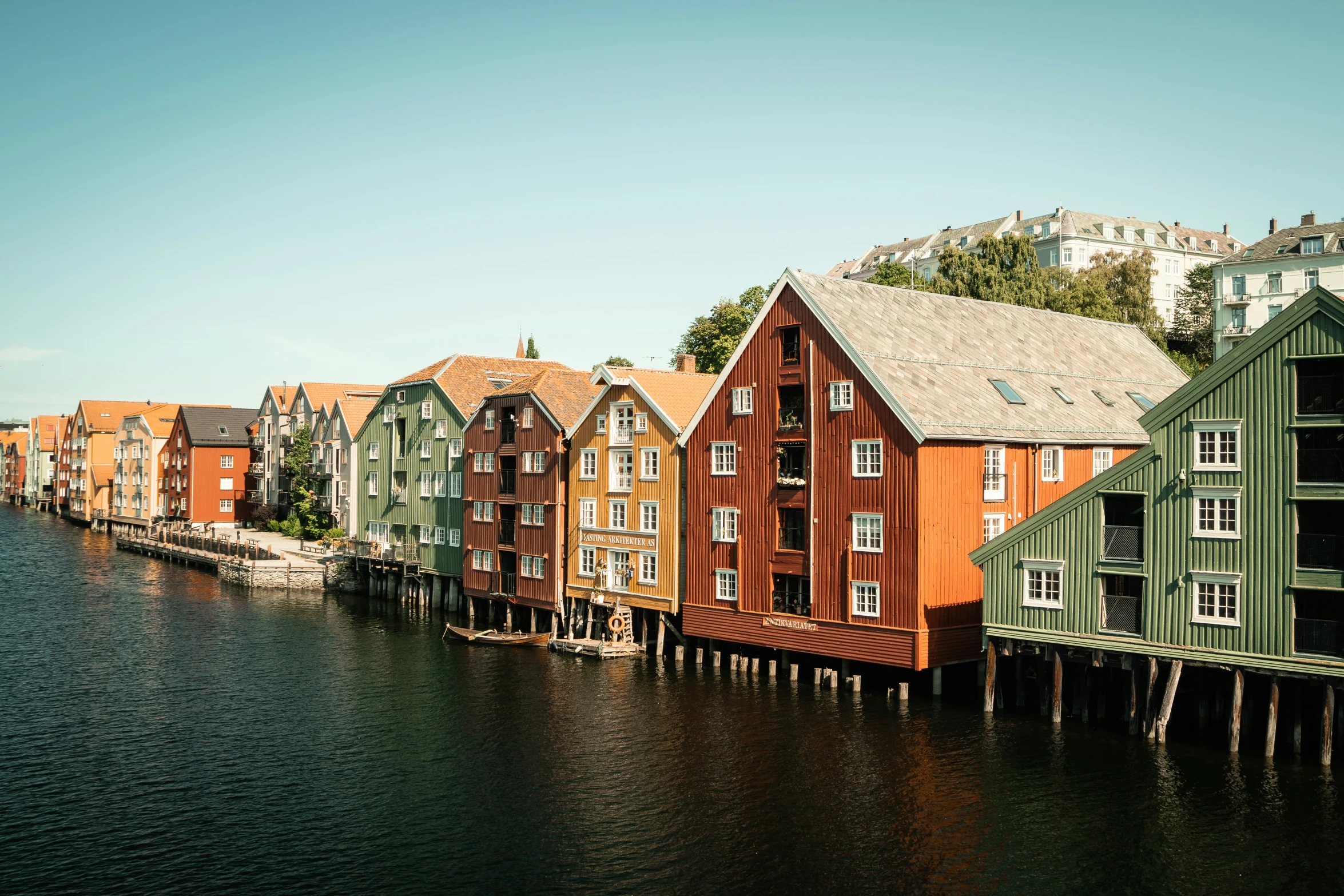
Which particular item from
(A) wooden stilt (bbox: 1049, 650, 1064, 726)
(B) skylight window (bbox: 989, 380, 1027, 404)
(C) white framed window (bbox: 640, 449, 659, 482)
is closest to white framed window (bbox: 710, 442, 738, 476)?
(C) white framed window (bbox: 640, 449, 659, 482)

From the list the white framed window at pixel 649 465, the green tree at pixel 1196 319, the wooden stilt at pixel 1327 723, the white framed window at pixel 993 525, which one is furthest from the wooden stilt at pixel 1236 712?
the green tree at pixel 1196 319

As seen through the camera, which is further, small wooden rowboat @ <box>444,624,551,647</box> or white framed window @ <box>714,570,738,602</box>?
small wooden rowboat @ <box>444,624,551,647</box>

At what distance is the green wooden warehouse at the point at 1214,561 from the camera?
37.0 metres

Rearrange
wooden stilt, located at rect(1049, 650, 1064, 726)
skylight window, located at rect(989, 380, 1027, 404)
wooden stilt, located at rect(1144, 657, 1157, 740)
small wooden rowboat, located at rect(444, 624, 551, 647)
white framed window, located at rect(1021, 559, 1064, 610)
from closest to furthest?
1. wooden stilt, located at rect(1144, 657, 1157, 740)
2. white framed window, located at rect(1021, 559, 1064, 610)
3. wooden stilt, located at rect(1049, 650, 1064, 726)
4. skylight window, located at rect(989, 380, 1027, 404)
5. small wooden rowboat, located at rect(444, 624, 551, 647)

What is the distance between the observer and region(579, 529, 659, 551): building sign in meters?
60.1

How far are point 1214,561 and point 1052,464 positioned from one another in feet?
46.6

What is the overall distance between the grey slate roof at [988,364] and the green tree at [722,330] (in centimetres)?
3889

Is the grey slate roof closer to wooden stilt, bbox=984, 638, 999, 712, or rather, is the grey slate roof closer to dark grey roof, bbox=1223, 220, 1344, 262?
wooden stilt, bbox=984, 638, 999, 712

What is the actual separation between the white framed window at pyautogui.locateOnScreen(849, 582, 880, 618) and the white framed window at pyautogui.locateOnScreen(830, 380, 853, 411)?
7830 millimetres

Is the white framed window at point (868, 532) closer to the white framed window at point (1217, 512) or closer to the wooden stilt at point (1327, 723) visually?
the white framed window at point (1217, 512)

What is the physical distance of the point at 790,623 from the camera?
2044 inches

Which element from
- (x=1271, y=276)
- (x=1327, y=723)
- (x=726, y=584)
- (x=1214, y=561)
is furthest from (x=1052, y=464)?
(x=1271, y=276)

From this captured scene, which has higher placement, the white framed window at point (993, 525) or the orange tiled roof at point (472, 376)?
the orange tiled roof at point (472, 376)

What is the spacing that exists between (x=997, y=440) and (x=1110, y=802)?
18703 millimetres
